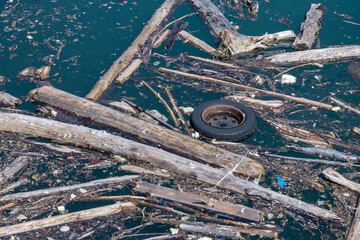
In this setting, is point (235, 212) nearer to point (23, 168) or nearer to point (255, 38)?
point (23, 168)

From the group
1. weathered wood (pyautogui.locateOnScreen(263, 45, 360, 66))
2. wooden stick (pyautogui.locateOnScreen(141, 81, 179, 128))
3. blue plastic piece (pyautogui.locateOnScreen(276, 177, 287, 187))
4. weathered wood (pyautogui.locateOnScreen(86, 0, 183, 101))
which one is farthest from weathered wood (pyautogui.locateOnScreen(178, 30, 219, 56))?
blue plastic piece (pyautogui.locateOnScreen(276, 177, 287, 187))

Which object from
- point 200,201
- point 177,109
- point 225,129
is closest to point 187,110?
point 177,109

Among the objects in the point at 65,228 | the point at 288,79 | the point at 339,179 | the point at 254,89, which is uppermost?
the point at 288,79

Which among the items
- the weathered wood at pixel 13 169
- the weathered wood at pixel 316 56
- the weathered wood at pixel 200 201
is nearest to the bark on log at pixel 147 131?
the weathered wood at pixel 200 201

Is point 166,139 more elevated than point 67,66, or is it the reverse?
point 67,66

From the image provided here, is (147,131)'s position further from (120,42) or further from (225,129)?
(120,42)

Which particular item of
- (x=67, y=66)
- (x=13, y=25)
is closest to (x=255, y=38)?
(x=67, y=66)
